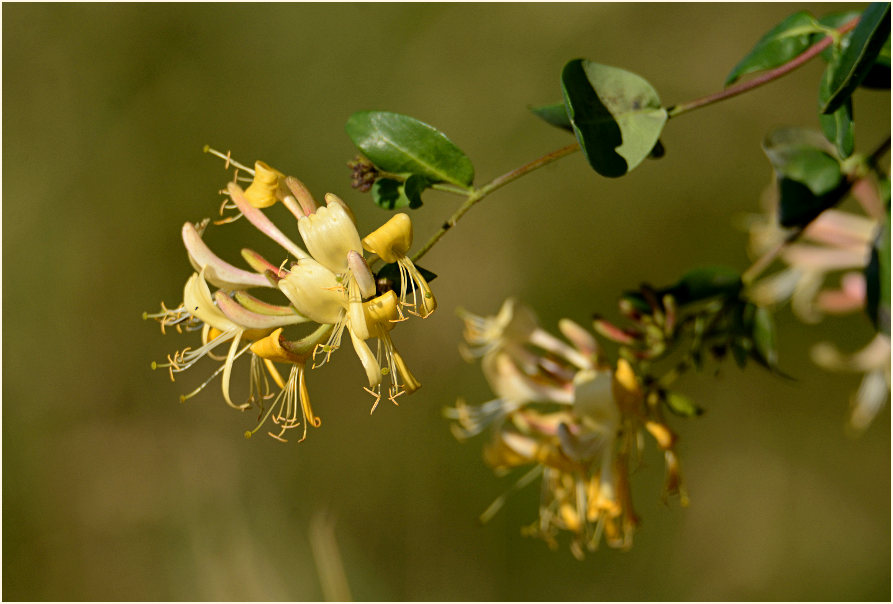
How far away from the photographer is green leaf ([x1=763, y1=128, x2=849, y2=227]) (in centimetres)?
86

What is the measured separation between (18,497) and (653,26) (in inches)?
97.2

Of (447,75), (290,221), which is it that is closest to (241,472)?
(290,221)

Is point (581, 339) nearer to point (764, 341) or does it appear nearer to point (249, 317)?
point (764, 341)

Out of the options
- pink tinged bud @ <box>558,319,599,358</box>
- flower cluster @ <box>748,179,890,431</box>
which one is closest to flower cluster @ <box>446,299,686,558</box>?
pink tinged bud @ <box>558,319,599,358</box>

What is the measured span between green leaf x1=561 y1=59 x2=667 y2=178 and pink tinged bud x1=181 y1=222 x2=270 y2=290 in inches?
11.4

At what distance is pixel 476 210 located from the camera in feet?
8.05

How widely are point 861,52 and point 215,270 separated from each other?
551 millimetres

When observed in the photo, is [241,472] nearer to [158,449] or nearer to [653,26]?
[158,449]

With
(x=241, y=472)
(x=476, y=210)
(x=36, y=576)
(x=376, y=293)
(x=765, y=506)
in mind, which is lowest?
(x=765, y=506)

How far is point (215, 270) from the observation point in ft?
2.06

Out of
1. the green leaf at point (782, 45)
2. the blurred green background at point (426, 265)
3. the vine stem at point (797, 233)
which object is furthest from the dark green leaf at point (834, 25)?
the blurred green background at point (426, 265)

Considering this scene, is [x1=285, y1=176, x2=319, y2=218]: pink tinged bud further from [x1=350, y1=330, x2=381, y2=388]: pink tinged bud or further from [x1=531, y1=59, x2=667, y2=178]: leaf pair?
[x1=531, y1=59, x2=667, y2=178]: leaf pair

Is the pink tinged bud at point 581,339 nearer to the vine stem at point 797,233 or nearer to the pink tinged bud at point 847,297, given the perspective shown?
the vine stem at point 797,233

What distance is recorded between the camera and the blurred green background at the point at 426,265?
2.34 m
